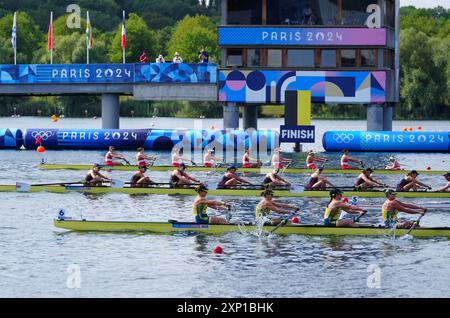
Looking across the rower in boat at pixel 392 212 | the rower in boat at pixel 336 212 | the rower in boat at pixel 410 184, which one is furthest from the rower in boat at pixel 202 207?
the rower in boat at pixel 410 184

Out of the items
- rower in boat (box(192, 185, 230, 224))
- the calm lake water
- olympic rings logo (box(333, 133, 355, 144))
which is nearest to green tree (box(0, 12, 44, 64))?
olympic rings logo (box(333, 133, 355, 144))

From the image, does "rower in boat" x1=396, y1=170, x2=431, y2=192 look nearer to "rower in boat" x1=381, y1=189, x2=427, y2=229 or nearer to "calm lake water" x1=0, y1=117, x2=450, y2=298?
"calm lake water" x1=0, y1=117, x2=450, y2=298

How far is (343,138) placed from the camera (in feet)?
260

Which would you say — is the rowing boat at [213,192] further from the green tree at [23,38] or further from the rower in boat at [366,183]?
the green tree at [23,38]

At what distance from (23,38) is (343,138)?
354 ft

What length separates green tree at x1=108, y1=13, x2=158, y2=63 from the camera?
16450 centimetres

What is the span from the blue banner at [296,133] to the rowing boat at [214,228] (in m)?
36.2

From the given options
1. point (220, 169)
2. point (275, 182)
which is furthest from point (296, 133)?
point (275, 182)

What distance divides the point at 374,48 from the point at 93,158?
71.5ft

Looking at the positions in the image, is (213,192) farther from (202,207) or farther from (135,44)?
(135,44)

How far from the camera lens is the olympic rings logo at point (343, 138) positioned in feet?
259

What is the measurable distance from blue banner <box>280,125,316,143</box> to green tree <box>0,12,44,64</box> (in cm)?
8458

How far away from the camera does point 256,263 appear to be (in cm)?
3431
